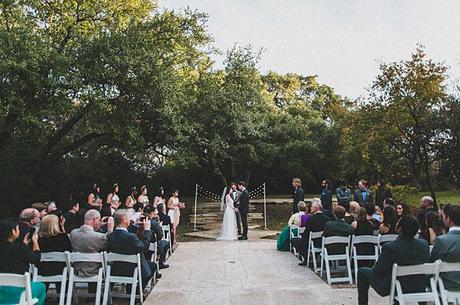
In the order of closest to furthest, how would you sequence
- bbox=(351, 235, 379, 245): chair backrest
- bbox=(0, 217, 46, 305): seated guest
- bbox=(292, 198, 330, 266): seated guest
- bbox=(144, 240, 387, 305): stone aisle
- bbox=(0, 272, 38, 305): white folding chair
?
bbox=(0, 272, 38, 305): white folding chair
bbox=(0, 217, 46, 305): seated guest
bbox=(144, 240, 387, 305): stone aisle
bbox=(351, 235, 379, 245): chair backrest
bbox=(292, 198, 330, 266): seated guest

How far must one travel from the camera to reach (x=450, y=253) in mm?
4449

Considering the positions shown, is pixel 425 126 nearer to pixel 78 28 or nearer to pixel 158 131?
pixel 158 131

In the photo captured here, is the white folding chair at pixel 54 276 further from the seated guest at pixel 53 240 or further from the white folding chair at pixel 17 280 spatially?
the white folding chair at pixel 17 280

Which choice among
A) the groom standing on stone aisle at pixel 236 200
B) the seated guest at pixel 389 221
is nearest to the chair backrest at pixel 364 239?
the seated guest at pixel 389 221

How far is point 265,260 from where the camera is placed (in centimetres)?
895

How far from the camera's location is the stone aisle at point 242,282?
584 centimetres

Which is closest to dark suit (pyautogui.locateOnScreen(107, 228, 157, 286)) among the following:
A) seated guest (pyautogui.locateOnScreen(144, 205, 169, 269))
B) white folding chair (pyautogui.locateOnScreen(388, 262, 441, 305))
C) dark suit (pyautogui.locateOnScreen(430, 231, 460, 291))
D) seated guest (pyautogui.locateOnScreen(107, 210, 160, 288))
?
seated guest (pyautogui.locateOnScreen(107, 210, 160, 288))

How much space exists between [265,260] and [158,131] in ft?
23.9

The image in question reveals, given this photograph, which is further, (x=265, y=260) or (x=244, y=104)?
(x=244, y=104)

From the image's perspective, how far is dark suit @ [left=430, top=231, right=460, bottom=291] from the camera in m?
4.43

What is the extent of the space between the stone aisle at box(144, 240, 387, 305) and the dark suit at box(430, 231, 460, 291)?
1.43 metres

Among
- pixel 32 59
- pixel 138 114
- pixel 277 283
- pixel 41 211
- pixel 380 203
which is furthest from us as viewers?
pixel 138 114

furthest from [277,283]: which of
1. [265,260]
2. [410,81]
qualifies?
[410,81]

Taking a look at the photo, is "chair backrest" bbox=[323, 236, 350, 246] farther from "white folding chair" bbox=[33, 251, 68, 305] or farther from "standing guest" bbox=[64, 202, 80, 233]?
"standing guest" bbox=[64, 202, 80, 233]
